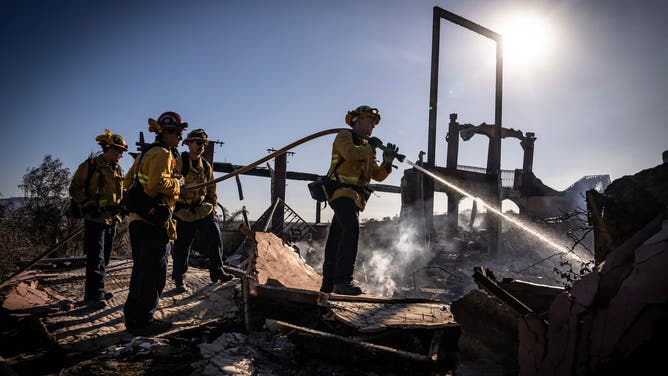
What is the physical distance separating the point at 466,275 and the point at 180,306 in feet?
21.8

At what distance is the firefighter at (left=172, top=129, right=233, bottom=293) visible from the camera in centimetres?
459

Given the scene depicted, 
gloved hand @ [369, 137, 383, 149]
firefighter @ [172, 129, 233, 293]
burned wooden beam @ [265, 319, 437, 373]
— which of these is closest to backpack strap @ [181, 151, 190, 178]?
firefighter @ [172, 129, 233, 293]

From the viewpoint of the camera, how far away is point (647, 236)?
1.62 metres

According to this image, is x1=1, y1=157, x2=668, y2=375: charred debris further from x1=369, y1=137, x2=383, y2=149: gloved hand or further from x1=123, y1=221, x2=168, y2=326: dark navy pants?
x1=369, y1=137, x2=383, y2=149: gloved hand

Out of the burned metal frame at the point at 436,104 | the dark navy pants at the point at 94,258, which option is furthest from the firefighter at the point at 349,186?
the burned metal frame at the point at 436,104

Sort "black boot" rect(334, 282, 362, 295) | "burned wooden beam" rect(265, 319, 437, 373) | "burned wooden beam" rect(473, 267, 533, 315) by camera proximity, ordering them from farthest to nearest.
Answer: "black boot" rect(334, 282, 362, 295), "burned wooden beam" rect(265, 319, 437, 373), "burned wooden beam" rect(473, 267, 533, 315)

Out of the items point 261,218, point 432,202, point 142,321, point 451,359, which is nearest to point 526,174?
point 432,202

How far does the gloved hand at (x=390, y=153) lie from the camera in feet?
12.5

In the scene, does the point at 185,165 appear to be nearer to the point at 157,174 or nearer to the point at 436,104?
the point at 157,174

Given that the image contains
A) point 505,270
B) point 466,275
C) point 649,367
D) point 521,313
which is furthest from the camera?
point 505,270

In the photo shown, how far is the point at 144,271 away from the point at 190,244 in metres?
1.76

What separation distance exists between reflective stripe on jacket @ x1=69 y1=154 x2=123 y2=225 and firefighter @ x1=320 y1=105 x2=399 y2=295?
2780mm

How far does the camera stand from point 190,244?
187 inches

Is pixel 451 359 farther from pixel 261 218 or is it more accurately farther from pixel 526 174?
pixel 526 174
